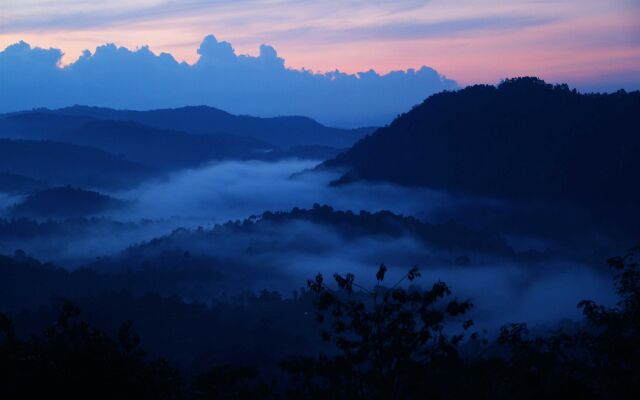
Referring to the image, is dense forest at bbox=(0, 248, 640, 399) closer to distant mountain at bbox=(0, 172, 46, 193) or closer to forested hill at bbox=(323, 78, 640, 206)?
forested hill at bbox=(323, 78, 640, 206)

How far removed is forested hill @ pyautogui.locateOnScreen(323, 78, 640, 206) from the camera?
93000mm

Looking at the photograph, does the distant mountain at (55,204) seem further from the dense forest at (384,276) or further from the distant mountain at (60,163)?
the distant mountain at (60,163)

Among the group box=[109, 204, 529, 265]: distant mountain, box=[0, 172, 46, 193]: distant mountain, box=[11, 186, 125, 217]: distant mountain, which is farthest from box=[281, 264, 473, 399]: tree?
box=[0, 172, 46, 193]: distant mountain

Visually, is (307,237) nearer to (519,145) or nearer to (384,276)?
(519,145)

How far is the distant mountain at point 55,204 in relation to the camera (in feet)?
425

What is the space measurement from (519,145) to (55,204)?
88.3 m

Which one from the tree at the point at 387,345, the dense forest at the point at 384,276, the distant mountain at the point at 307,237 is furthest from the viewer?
the distant mountain at the point at 307,237

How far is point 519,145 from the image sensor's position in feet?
347

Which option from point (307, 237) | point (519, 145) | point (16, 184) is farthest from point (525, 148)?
point (16, 184)

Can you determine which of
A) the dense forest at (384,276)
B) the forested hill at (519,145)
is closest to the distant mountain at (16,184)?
the dense forest at (384,276)

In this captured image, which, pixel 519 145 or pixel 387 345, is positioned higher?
pixel 519 145

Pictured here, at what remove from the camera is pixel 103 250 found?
335 ft

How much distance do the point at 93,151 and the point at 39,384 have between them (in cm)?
18890

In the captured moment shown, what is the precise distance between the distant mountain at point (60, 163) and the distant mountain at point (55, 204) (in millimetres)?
47617
